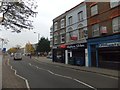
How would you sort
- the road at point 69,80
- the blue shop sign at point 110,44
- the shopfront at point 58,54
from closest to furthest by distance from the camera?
the road at point 69,80 → the blue shop sign at point 110,44 → the shopfront at point 58,54

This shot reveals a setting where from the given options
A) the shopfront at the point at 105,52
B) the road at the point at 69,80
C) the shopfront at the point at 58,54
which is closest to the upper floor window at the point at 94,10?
the shopfront at the point at 105,52

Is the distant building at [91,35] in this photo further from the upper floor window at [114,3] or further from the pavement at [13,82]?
the pavement at [13,82]

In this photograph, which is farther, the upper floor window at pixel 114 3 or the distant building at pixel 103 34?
the upper floor window at pixel 114 3

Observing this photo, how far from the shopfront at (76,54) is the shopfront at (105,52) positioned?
8.09 ft

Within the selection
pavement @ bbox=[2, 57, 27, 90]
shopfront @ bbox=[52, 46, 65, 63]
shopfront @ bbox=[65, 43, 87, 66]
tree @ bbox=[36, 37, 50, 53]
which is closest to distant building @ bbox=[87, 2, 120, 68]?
shopfront @ bbox=[65, 43, 87, 66]

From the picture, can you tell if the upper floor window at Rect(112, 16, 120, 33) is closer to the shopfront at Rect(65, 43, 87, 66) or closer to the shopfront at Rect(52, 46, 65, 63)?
the shopfront at Rect(65, 43, 87, 66)

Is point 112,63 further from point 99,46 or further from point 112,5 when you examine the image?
point 112,5

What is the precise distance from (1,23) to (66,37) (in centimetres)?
3016

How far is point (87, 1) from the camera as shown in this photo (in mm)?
34656

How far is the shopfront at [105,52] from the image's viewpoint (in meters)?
26.7

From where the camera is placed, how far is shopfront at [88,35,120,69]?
87.5 ft

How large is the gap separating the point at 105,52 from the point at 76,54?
10150 mm

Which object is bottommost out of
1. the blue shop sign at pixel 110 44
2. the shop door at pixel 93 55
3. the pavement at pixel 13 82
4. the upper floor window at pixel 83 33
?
the pavement at pixel 13 82

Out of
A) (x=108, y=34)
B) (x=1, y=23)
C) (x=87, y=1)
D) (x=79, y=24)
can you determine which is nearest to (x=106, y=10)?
(x=108, y=34)
